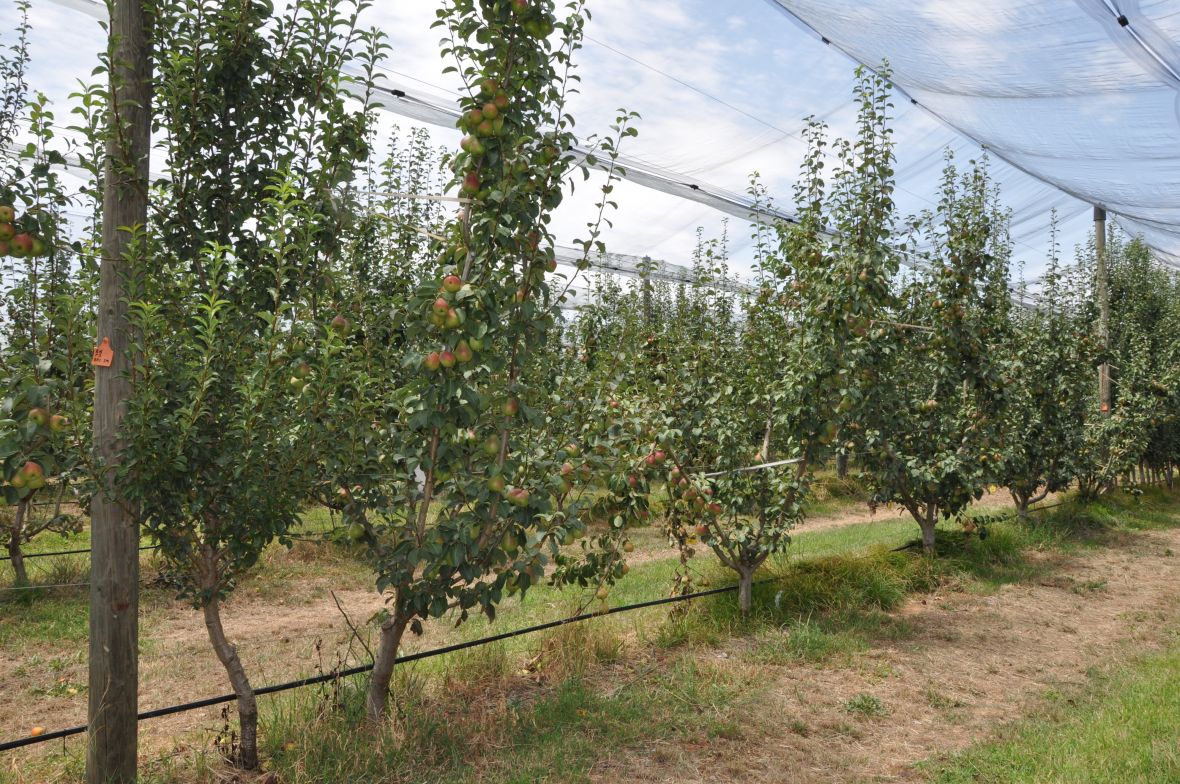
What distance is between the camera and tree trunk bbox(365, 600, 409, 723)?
3.57 metres

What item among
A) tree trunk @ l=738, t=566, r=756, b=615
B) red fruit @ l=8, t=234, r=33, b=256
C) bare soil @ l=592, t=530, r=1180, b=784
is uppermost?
red fruit @ l=8, t=234, r=33, b=256

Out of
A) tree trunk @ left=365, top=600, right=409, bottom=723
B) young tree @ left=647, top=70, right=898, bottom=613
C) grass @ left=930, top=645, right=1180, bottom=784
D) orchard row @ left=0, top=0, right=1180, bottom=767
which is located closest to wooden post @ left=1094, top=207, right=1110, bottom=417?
young tree @ left=647, top=70, right=898, bottom=613

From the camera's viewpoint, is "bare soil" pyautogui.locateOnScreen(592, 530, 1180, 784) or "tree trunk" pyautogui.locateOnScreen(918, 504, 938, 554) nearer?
"bare soil" pyautogui.locateOnScreen(592, 530, 1180, 784)

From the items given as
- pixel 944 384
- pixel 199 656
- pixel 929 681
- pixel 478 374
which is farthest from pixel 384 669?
pixel 944 384

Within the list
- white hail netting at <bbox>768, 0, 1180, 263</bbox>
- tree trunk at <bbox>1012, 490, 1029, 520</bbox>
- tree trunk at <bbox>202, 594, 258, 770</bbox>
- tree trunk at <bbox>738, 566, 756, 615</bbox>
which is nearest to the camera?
tree trunk at <bbox>202, 594, 258, 770</bbox>

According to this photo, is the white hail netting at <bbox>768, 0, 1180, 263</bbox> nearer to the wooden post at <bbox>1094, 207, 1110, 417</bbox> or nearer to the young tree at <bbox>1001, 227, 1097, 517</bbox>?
the young tree at <bbox>1001, 227, 1097, 517</bbox>

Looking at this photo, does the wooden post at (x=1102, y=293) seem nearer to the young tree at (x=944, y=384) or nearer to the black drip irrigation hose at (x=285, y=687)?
the young tree at (x=944, y=384)

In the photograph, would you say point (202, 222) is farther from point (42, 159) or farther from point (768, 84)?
point (768, 84)

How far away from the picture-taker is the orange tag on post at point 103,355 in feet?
9.36

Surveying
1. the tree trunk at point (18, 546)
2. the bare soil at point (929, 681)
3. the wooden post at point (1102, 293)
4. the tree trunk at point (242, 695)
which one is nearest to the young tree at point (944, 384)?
the bare soil at point (929, 681)

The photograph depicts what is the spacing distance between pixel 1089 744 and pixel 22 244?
16.6ft

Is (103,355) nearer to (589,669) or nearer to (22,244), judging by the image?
(22,244)

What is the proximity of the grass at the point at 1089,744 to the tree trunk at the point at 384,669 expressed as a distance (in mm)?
2558

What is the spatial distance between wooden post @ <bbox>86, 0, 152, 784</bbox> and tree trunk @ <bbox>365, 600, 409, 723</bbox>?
0.97 m
